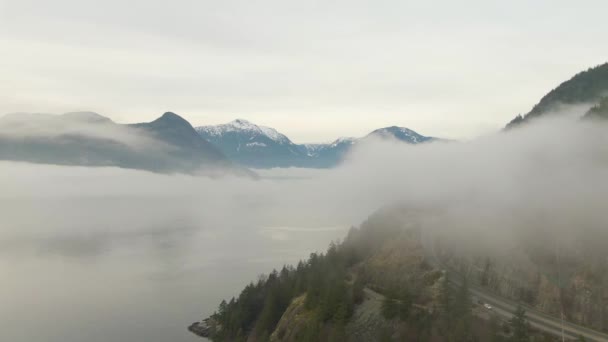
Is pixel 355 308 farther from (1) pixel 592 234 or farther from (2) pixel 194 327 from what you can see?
(2) pixel 194 327

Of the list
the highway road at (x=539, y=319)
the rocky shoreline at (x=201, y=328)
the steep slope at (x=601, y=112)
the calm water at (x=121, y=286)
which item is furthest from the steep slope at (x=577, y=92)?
the rocky shoreline at (x=201, y=328)

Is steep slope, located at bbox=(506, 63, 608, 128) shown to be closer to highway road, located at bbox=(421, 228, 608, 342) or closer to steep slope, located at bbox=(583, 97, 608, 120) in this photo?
steep slope, located at bbox=(583, 97, 608, 120)

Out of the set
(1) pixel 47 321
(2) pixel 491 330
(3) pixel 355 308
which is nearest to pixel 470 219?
(3) pixel 355 308

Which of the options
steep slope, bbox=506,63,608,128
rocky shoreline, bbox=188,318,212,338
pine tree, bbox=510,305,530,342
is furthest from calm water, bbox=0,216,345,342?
steep slope, bbox=506,63,608,128

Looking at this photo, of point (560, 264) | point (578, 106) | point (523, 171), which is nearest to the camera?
point (560, 264)

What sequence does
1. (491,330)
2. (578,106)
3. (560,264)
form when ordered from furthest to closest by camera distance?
(578,106), (560,264), (491,330)

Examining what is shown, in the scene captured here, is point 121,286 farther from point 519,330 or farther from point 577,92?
point 577,92

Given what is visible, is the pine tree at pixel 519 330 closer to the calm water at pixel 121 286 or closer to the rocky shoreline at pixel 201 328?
the rocky shoreline at pixel 201 328

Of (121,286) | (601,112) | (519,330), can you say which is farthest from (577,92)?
(121,286)
